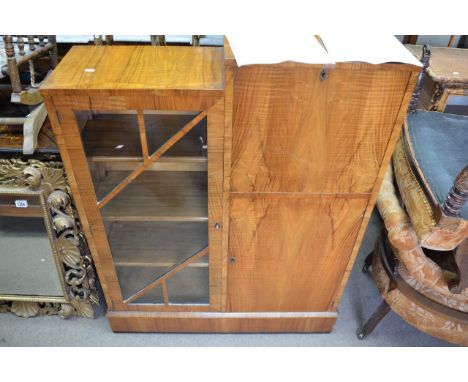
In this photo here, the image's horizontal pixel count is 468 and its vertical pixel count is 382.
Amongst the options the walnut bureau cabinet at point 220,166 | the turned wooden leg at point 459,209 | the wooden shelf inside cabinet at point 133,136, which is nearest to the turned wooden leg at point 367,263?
the walnut bureau cabinet at point 220,166

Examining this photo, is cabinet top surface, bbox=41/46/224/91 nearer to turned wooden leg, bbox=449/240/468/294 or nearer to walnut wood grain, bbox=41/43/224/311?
walnut wood grain, bbox=41/43/224/311

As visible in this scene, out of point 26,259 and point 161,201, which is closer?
point 161,201

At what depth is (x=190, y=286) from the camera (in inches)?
46.4

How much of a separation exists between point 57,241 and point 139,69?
60 cm

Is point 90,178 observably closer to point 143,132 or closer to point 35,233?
point 143,132

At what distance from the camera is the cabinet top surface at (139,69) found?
29.4 inches

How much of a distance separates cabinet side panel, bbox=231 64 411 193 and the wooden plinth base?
0.52m

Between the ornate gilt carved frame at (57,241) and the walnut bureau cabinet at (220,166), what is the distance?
108 millimetres

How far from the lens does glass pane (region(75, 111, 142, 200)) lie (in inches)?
32.0

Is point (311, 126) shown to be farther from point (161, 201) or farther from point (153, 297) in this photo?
point (153, 297)

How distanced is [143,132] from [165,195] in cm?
22

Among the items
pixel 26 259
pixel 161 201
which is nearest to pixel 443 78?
pixel 161 201

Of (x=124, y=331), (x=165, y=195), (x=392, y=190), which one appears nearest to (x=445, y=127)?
(x=392, y=190)

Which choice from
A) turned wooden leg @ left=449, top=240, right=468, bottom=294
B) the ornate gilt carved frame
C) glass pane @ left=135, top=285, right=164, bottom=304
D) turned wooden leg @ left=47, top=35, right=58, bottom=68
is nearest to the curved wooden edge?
turned wooden leg @ left=449, top=240, right=468, bottom=294
